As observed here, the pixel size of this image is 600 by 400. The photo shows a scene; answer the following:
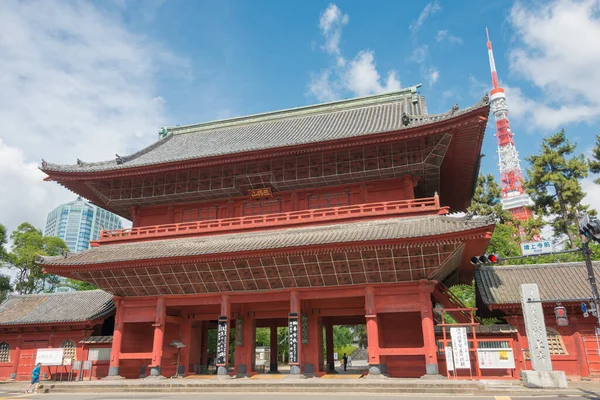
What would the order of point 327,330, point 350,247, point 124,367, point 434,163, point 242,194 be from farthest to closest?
point 327,330 → point 242,194 → point 124,367 → point 434,163 → point 350,247

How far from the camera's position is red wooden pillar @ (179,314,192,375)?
22984mm

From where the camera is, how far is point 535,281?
21.3 m

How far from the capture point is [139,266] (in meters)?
20.1

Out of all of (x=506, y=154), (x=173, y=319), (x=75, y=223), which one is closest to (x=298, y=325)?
(x=173, y=319)

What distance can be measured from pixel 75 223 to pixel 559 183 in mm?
167689

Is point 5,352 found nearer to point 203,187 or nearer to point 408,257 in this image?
point 203,187

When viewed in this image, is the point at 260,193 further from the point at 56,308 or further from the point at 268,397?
the point at 56,308

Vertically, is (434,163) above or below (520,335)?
above

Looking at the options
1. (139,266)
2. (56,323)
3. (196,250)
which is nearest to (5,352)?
(56,323)

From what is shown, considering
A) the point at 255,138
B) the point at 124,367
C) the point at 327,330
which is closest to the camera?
the point at 124,367

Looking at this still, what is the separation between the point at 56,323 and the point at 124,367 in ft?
19.6

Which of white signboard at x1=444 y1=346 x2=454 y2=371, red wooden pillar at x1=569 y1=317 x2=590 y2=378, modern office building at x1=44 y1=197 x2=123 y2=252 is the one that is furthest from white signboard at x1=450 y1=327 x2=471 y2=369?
modern office building at x1=44 y1=197 x2=123 y2=252

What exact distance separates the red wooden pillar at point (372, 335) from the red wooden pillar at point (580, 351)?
8881mm

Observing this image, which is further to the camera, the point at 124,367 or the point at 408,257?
the point at 124,367
